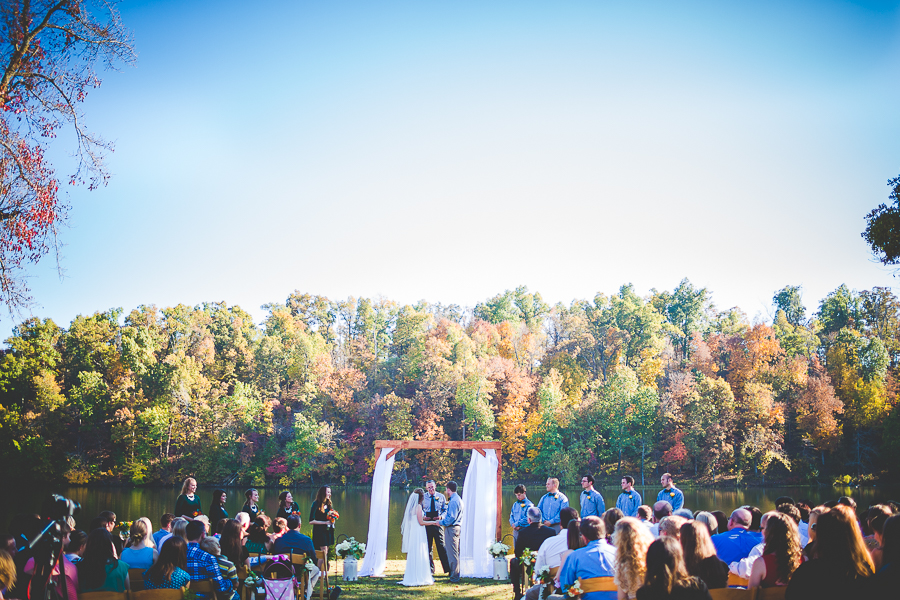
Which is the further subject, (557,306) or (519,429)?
(557,306)

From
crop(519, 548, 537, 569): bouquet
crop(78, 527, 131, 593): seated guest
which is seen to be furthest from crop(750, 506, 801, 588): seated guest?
crop(78, 527, 131, 593): seated guest

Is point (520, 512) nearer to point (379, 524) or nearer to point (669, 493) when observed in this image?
point (669, 493)

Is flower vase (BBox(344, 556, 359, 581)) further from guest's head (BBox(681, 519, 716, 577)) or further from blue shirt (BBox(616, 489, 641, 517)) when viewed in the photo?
guest's head (BBox(681, 519, 716, 577))

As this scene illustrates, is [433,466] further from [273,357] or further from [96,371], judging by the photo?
[96,371]

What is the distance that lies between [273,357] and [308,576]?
126 ft

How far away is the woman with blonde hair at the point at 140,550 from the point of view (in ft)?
20.8

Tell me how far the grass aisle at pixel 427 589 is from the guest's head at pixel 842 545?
596 centimetres

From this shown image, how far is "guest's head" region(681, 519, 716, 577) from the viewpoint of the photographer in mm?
4352

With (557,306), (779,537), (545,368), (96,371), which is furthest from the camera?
(557,306)

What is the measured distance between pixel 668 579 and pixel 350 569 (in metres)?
8.26

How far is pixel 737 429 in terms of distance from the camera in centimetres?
3659

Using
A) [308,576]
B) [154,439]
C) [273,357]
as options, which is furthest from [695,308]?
[308,576]

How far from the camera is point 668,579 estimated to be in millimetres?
3537

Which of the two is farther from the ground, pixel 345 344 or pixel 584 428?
pixel 345 344
